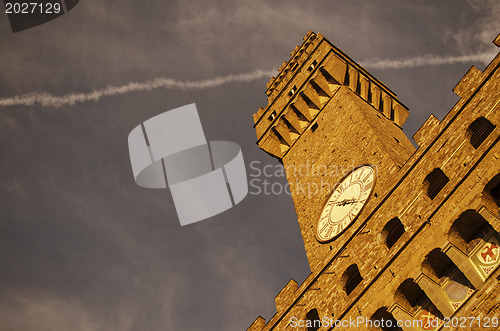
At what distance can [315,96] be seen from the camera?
2686cm

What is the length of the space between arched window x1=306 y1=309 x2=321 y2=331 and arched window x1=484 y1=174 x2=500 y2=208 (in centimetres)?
604

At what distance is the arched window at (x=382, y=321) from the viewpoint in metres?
14.8

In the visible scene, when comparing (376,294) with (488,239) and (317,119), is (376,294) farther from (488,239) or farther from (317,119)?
(317,119)

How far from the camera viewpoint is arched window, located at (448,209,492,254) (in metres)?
14.0

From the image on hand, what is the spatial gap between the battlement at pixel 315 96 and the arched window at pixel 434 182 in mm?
10338

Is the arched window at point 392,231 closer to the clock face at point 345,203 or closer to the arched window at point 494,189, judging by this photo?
the clock face at point 345,203

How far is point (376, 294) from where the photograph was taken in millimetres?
15234

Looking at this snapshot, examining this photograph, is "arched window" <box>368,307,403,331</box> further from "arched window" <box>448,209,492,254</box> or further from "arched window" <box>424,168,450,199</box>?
"arched window" <box>424,168,450,199</box>

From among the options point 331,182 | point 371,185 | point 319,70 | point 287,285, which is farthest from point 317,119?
point 287,285

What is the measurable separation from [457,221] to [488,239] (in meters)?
0.88

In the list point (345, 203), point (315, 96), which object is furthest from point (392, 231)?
point (315, 96)

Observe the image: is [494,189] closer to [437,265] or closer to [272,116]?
[437,265]

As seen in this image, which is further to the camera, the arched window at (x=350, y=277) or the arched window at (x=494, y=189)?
the arched window at (x=350, y=277)

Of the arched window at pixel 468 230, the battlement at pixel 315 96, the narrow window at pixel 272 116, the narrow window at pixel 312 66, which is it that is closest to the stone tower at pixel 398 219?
the arched window at pixel 468 230
